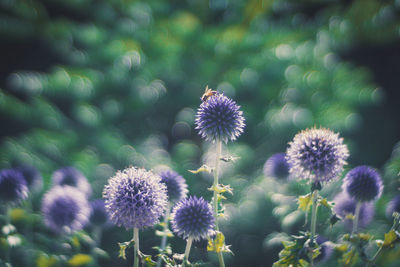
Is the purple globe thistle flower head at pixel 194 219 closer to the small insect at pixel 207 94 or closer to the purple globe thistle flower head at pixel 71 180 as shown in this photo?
the small insect at pixel 207 94

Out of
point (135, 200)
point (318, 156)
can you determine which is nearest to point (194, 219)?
point (135, 200)

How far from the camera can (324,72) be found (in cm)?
441

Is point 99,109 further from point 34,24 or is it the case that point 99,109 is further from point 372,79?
point 372,79

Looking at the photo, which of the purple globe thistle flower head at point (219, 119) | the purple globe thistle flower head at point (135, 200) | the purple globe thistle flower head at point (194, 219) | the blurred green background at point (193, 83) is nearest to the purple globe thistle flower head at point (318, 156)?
the purple globe thistle flower head at point (219, 119)

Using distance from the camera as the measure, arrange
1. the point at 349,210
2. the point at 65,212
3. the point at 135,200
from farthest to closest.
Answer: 1. the point at 65,212
2. the point at 349,210
3. the point at 135,200

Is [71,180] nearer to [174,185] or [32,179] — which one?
[32,179]

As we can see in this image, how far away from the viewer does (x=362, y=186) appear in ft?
3.95

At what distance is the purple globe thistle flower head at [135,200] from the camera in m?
0.91

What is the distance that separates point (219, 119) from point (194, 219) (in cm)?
38

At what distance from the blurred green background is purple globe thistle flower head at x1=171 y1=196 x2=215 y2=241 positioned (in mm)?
1512

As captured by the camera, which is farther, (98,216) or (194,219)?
(98,216)

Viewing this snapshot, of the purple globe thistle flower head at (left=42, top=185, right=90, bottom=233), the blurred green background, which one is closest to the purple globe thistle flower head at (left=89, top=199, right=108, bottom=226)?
the purple globe thistle flower head at (left=42, top=185, right=90, bottom=233)

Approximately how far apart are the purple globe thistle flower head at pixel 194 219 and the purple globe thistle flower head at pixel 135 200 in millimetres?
85

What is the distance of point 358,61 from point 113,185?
625cm
